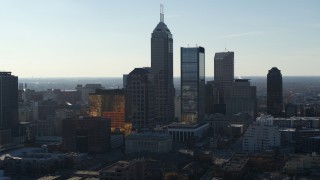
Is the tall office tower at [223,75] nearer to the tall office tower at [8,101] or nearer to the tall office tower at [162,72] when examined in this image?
the tall office tower at [162,72]

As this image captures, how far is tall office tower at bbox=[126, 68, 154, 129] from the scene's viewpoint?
74.1 metres

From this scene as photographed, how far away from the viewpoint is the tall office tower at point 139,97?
74125 millimetres

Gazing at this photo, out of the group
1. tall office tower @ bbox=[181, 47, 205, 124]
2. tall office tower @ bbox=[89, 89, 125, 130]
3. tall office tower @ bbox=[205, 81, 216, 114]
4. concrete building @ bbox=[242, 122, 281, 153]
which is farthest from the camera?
tall office tower @ bbox=[205, 81, 216, 114]

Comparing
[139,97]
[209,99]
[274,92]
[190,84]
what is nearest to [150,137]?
[139,97]

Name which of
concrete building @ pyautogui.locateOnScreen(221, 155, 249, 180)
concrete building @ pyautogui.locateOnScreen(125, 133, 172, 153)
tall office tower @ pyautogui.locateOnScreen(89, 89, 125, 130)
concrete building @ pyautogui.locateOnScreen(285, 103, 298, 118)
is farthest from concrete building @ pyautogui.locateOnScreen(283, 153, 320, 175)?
concrete building @ pyautogui.locateOnScreen(285, 103, 298, 118)

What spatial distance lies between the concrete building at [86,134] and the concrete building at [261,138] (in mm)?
16034

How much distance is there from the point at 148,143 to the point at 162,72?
29.1 m

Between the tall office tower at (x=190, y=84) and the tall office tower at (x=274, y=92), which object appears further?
the tall office tower at (x=274, y=92)

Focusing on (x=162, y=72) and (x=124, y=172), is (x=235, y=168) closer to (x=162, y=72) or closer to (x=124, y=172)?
(x=124, y=172)

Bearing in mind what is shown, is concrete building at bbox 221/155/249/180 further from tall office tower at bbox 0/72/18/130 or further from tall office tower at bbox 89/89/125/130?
tall office tower at bbox 0/72/18/130

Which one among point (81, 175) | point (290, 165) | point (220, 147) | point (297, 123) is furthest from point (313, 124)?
point (81, 175)

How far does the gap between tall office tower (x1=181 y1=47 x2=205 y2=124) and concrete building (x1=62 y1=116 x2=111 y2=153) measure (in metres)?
24.4

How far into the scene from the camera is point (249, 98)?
95.1 meters

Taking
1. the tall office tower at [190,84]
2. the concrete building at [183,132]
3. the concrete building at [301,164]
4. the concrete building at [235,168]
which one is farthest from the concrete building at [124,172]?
the tall office tower at [190,84]
